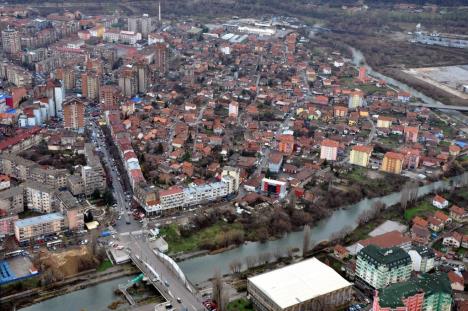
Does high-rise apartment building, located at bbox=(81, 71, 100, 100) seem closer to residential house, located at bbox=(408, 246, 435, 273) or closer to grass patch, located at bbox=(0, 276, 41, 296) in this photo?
grass patch, located at bbox=(0, 276, 41, 296)

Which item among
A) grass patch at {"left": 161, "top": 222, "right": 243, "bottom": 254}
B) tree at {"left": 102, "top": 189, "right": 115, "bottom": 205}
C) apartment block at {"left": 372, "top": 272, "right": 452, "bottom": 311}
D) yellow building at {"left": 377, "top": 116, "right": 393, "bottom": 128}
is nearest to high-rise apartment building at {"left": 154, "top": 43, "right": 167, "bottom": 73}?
yellow building at {"left": 377, "top": 116, "right": 393, "bottom": 128}

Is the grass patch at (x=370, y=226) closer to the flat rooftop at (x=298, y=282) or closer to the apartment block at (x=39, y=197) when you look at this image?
the flat rooftop at (x=298, y=282)

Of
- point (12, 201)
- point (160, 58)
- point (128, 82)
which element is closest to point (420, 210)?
point (12, 201)

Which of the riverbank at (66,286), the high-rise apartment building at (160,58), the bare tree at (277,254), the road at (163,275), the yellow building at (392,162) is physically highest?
the high-rise apartment building at (160,58)

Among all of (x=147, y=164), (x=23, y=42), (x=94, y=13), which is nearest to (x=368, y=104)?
(x=147, y=164)

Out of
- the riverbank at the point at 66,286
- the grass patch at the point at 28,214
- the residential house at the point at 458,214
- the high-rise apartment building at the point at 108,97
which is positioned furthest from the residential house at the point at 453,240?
the high-rise apartment building at the point at 108,97

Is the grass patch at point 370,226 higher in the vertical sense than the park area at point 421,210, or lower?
lower

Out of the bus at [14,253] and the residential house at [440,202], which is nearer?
the bus at [14,253]
